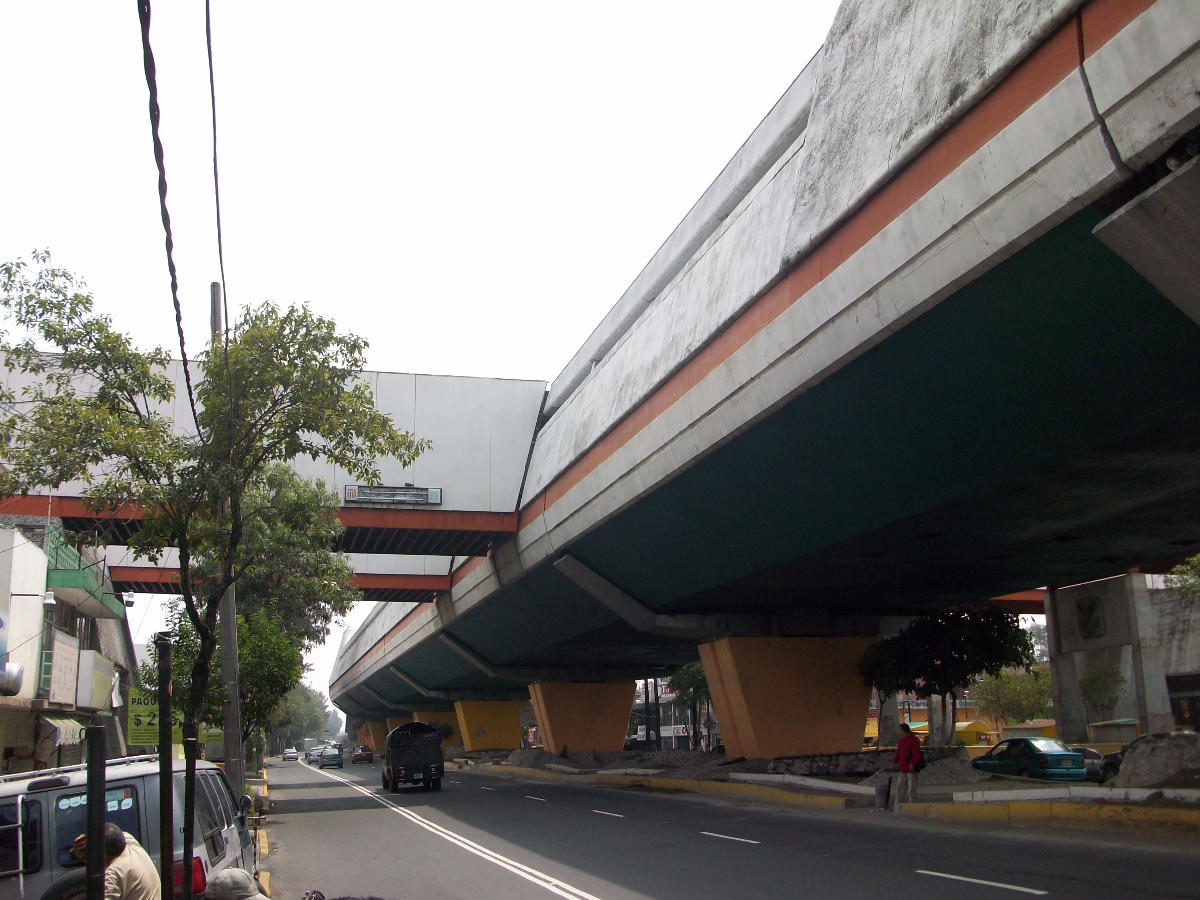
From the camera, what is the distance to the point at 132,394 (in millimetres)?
13289

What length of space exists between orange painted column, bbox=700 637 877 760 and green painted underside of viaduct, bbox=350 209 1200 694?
4.12 feet

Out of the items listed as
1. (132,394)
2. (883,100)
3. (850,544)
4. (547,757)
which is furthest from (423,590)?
(883,100)

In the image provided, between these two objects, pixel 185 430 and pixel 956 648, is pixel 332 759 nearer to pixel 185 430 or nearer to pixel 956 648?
pixel 956 648

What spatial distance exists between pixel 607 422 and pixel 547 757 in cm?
3049

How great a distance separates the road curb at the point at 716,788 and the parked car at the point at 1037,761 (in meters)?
5.84

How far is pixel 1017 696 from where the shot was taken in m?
68.2

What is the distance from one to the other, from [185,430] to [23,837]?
6.49 m

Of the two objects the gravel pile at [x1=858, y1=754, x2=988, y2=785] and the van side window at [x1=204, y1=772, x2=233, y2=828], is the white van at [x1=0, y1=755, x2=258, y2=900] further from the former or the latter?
the gravel pile at [x1=858, y1=754, x2=988, y2=785]

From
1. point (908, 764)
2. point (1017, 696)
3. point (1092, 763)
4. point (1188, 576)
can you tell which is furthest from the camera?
point (1017, 696)

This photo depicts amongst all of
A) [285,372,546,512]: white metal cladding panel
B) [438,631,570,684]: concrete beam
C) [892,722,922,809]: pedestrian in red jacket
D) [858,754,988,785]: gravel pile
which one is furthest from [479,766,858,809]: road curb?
[285,372,546,512]: white metal cladding panel

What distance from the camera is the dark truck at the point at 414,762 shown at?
35500 millimetres

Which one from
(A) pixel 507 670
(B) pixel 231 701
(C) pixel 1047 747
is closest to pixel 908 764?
(C) pixel 1047 747

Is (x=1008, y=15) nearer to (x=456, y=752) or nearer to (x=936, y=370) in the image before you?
(x=936, y=370)

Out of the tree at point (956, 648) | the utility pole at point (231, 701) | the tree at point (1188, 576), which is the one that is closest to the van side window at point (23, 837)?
the utility pole at point (231, 701)
